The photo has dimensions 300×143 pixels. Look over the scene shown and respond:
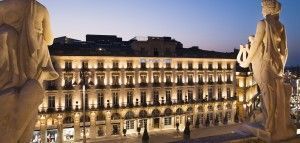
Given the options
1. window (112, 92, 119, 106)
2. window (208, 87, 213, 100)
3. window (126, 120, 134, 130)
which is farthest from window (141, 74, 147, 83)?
window (208, 87, 213, 100)

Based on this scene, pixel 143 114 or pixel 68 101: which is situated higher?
pixel 68 101

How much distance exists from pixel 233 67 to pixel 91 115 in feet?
85.0

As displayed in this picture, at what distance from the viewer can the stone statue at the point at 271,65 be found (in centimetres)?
621

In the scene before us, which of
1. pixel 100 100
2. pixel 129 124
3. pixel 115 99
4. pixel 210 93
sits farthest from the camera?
pixel 210 93

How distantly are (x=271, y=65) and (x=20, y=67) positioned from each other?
416 centimetres

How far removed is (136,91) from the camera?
5103 cm

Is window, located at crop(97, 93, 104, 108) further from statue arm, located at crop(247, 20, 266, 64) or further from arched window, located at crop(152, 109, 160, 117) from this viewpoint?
statue arm, located at crop(247, 20, 266, 64)

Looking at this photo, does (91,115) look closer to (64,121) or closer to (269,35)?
(64,121)

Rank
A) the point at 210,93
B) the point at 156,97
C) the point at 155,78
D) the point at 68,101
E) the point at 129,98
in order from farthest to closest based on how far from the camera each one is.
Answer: the point at 210,93 < the point at 155,78 < the point at 156,97 < the point at 129,98 < the point at 68,101

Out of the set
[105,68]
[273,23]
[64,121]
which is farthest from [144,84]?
[273,23]

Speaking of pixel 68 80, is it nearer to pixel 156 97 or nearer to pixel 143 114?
pixel 143 114

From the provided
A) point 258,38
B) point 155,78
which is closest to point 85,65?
point 155,78

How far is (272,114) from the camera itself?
628 cm

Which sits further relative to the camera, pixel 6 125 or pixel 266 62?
pixel 266 62
